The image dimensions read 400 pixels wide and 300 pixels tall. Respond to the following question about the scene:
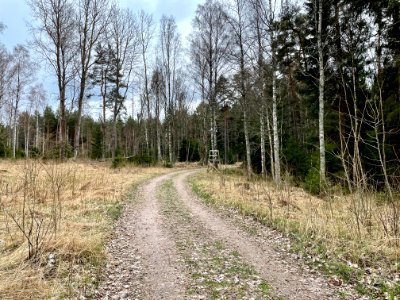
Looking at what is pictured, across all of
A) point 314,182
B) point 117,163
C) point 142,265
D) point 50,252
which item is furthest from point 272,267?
point 117,163

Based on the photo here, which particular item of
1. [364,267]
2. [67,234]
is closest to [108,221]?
[67,234]

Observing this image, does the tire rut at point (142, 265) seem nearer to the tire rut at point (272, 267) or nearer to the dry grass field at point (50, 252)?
the dry grass field at point (50, 252)

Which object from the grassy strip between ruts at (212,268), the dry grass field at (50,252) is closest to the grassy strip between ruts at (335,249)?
the grassy strip between ruts at (212,268)

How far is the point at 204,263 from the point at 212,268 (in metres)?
0.25

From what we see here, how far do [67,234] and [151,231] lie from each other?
2.26m

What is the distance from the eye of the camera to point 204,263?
17.4ft

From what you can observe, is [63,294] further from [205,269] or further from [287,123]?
[287,123]

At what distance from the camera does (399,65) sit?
11070 millimetres

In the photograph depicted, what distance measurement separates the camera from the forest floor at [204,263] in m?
4.24

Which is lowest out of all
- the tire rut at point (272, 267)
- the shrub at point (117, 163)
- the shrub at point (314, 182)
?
the tire rut at point (272, 267)

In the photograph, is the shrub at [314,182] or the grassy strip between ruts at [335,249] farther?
the shrub at [314,182]

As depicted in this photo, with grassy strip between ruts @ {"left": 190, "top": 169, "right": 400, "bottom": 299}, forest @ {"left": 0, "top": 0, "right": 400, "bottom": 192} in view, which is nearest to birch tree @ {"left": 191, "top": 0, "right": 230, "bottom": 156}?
forest @ {"left": 0, "top": 0, "right": 400, "bottom": 192}

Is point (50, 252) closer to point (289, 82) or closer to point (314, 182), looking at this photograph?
point (314, 182)

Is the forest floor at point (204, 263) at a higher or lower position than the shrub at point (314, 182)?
lower
